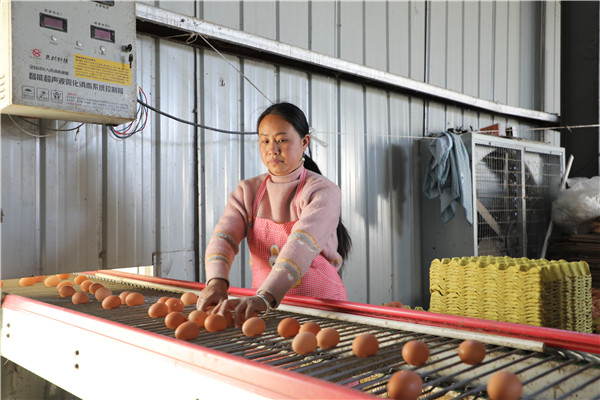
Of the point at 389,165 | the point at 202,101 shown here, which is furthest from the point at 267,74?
the point at 389,165

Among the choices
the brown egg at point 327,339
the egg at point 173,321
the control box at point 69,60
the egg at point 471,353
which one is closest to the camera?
the egg at point 471,353

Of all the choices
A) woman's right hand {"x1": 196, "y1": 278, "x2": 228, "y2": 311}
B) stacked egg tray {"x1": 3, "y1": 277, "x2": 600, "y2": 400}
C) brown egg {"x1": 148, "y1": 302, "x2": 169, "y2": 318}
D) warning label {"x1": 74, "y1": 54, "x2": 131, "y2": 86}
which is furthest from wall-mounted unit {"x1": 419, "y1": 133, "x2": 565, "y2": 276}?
brown egg {"x1": 148, "y1": 302, "x2": 169, "y2": 318}

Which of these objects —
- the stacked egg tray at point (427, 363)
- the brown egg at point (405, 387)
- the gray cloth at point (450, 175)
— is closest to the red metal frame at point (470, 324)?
the stacked egg tray at point (427, 363)

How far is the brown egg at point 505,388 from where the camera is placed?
0.91m

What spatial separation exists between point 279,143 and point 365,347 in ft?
3.69

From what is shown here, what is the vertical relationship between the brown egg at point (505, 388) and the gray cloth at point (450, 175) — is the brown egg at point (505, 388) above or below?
below

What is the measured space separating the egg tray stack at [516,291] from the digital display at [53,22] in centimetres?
265

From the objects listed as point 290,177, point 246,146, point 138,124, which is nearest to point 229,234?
point 290,177

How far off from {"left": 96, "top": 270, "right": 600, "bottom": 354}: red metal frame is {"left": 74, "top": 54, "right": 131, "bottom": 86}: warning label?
4.62 ft

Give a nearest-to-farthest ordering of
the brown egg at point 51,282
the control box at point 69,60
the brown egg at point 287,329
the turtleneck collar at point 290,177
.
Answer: the brown egg at point 287,329, the turtleneck collar at point 290,177, the control box at point 69,60, the brown egg at point 51,282

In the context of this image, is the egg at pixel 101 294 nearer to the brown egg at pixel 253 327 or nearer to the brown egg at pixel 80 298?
the brown egg at pixel 80 298

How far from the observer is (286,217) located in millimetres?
2141

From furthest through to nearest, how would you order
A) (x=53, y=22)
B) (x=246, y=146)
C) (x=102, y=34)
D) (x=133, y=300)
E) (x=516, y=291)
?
(x=246, y=146), (x=516, y=291), (x=102, y=34), (x=53, y=22), (x=133, y=300)

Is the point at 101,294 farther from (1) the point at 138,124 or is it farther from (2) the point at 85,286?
(1) the point at 138,124
